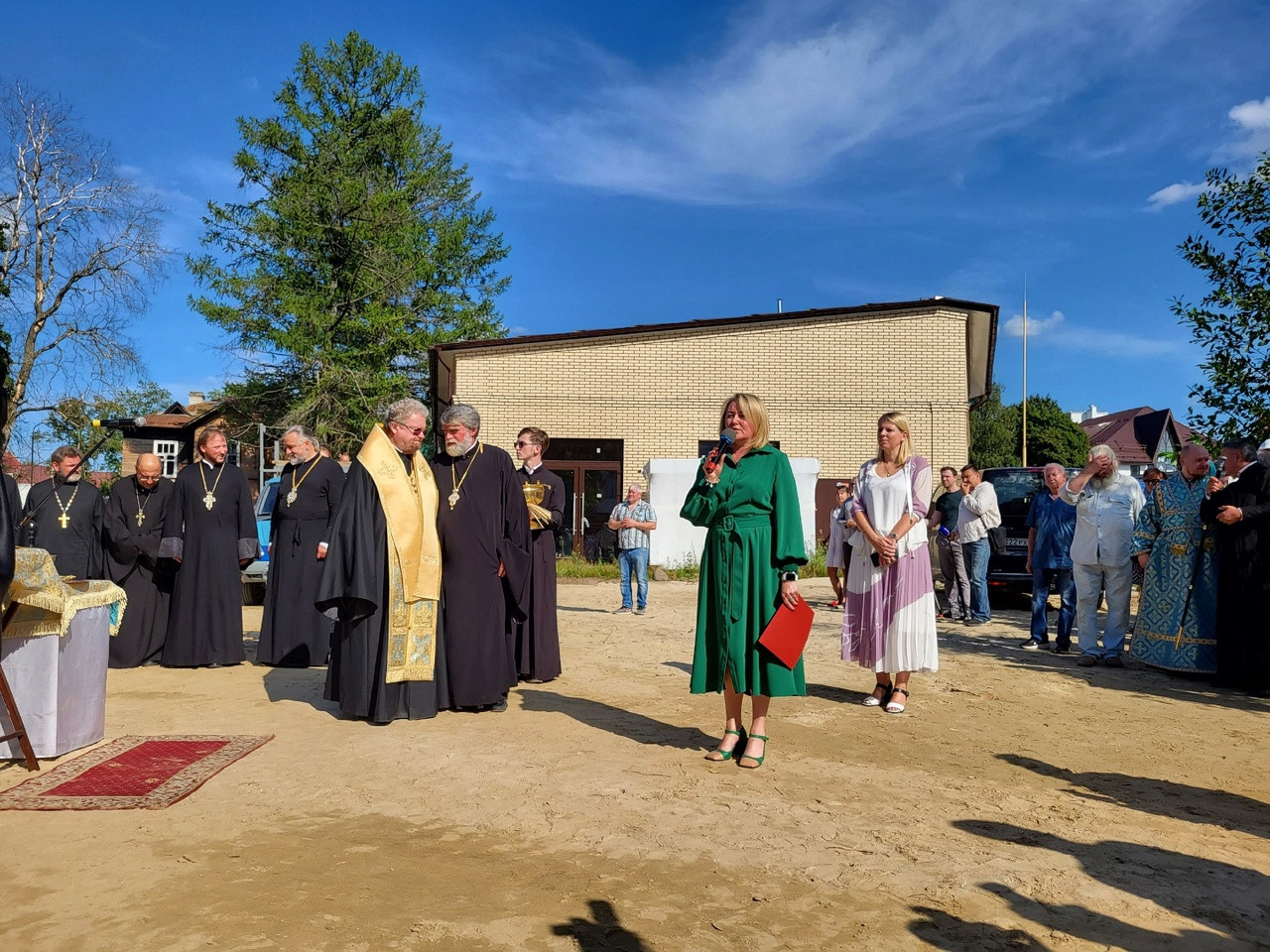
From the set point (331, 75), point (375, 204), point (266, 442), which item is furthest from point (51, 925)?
point (331, 75)

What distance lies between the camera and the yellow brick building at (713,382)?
21641 mm

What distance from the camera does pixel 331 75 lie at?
111ft

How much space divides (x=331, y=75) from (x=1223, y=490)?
3379cm

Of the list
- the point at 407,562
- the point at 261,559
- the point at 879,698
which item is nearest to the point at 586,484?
the point at 261,559

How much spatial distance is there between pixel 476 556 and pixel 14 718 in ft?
8.86

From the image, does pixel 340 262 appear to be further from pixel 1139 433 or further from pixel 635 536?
pixel 1139 433

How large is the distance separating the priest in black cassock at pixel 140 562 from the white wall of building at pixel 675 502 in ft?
36.6

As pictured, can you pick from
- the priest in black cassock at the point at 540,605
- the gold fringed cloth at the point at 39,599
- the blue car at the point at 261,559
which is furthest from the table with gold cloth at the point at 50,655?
the blue car at the point at 261,559

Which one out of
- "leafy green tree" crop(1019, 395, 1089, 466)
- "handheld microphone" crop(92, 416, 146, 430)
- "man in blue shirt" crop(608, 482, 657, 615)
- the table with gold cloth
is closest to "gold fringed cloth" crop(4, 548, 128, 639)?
the table with gold cloth

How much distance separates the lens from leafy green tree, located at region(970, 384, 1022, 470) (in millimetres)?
49125

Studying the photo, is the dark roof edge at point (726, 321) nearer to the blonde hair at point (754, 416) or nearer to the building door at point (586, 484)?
the building door at point (586, 484)

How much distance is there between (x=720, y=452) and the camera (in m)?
5.39

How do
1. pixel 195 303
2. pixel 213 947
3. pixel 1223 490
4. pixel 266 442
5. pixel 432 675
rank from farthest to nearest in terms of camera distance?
pixel 266 442
pixel 195 303
pixel 1223 490
pixel 432 675
pixel 213 947

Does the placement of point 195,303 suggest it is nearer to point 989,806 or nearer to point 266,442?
point 266,442
